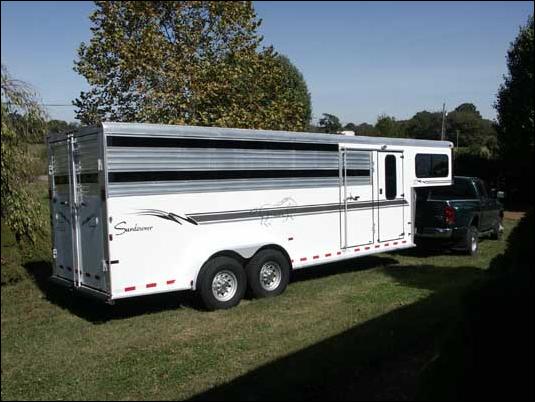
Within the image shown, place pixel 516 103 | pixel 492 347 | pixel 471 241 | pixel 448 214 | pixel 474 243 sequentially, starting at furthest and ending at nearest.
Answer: pixel 516 103 < pixel 474 243 < pixel 471 241 < pixel 448 214 < pixel 492 347

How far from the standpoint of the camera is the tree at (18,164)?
9055 millimetres

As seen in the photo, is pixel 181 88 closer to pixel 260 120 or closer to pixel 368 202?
pixel 260 120

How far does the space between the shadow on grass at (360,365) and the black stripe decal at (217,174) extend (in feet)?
9.04

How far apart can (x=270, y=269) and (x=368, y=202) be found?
2569mm

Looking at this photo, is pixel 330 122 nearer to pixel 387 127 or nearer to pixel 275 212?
pixel 387 127

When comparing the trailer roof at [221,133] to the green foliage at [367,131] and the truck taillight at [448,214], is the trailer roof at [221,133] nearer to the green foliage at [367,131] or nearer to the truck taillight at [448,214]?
the truck taillight at [448,214]

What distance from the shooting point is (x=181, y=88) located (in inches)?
537

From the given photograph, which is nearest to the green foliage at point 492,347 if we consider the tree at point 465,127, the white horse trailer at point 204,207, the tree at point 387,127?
the white horse trailer at point 204,207

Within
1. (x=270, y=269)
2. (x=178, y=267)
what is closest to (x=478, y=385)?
(x=178, y=267)

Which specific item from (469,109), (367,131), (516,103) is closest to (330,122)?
(367,131)

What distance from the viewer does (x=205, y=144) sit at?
8.05 m

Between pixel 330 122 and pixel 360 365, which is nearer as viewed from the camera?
pixel 360 365

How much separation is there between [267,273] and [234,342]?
2422mm

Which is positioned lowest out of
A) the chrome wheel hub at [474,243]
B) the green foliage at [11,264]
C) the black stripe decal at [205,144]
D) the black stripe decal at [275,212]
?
the chrome wheel hub at [474,243]
